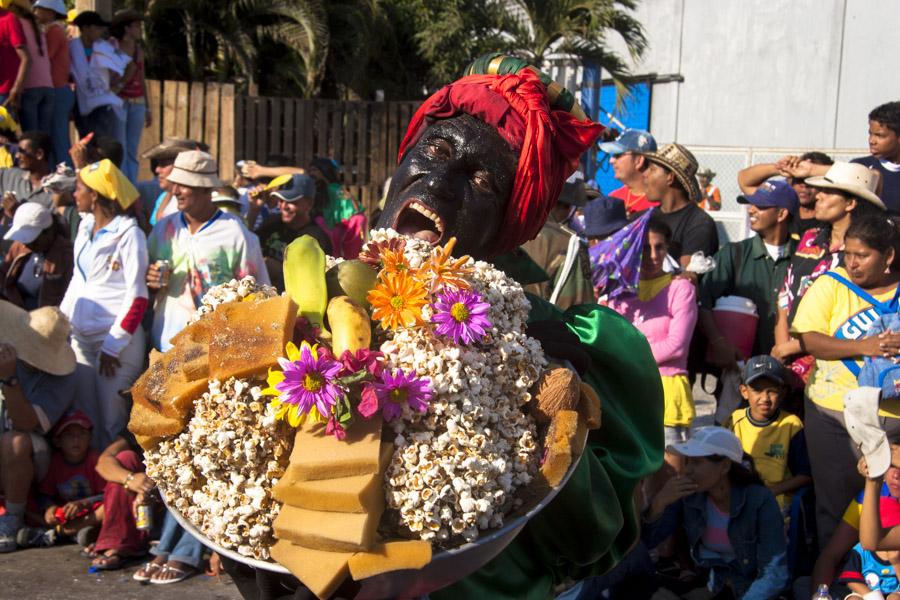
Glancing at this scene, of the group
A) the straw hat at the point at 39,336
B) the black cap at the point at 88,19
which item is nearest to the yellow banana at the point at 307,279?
the straw hat at the point at 39,336

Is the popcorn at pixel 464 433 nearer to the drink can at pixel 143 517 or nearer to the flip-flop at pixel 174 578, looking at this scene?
the flip-flop at pixel 174 578

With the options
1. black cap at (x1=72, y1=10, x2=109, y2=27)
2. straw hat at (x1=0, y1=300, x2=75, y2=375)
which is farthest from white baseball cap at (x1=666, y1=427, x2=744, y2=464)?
black cap at (x1=72, y1=10, x2=109, y2=27)

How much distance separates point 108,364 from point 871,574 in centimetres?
407

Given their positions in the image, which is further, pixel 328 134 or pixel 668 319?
pixel 328 134

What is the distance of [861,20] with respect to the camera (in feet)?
56.8

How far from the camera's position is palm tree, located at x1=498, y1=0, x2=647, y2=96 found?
1620 cm

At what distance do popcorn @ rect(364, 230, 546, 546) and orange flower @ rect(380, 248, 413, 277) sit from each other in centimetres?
2

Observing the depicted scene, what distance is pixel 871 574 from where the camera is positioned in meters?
4.98

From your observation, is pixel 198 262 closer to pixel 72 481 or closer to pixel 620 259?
pixel 72 481

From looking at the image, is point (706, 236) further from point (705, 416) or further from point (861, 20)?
point (861, 20)

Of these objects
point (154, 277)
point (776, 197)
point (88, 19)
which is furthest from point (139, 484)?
point (88, 19)

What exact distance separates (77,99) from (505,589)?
306 inches

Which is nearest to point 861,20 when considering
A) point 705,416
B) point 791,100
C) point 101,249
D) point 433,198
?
point 791,100

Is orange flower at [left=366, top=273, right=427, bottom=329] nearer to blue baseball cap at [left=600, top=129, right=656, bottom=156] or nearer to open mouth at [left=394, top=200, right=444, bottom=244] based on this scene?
open mouth at [left=394, top=200, right=444, bottom=244]
